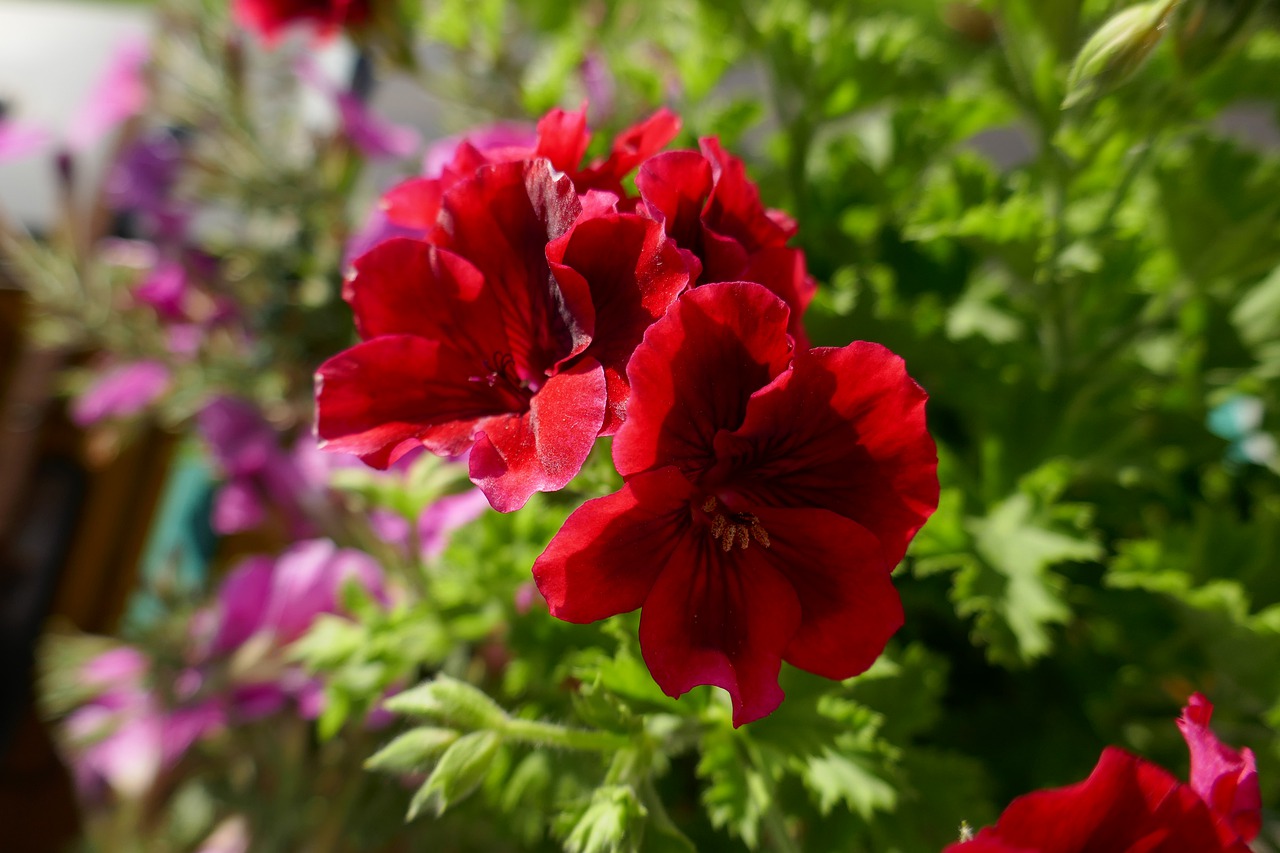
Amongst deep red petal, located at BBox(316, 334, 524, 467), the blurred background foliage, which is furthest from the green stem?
deep red petal, located at BBox(316, 334, 524, 467)

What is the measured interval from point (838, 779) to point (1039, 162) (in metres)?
0.37

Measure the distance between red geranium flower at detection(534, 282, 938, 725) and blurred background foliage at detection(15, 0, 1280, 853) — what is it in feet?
0.17

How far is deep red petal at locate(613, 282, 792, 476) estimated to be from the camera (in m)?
0.28

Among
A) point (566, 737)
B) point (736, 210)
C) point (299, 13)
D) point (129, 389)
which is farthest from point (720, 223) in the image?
point (129, 389)

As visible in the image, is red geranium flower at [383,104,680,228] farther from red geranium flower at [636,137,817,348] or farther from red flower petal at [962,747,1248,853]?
red flower petal at [962,747,1248,853]

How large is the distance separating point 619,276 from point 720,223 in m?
0.05

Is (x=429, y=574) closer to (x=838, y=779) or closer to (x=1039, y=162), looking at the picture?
(x=838, y=779)

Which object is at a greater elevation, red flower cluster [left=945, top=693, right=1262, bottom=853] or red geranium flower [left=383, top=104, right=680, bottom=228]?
red geranium flower [left=383, top=104, right=680, bottom=228]

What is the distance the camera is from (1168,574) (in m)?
0.49

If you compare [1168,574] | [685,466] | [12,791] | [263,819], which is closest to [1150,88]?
[1168,574]

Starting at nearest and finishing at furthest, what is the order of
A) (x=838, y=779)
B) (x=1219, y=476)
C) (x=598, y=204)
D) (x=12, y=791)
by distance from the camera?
(x=598, y=204) → (x=838, y=779) → (x=1219, y=476) → (x=12, y=791)

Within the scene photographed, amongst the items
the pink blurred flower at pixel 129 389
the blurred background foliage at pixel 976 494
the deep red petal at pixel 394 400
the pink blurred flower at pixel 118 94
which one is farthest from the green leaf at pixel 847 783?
the pink blurred flower at pixel 118 94

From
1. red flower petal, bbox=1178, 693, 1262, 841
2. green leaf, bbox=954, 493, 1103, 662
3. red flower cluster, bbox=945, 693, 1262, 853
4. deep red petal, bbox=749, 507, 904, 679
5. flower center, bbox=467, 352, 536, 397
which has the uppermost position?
flower center, bbox=467, 352, 536, 397

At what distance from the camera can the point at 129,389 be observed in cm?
91
